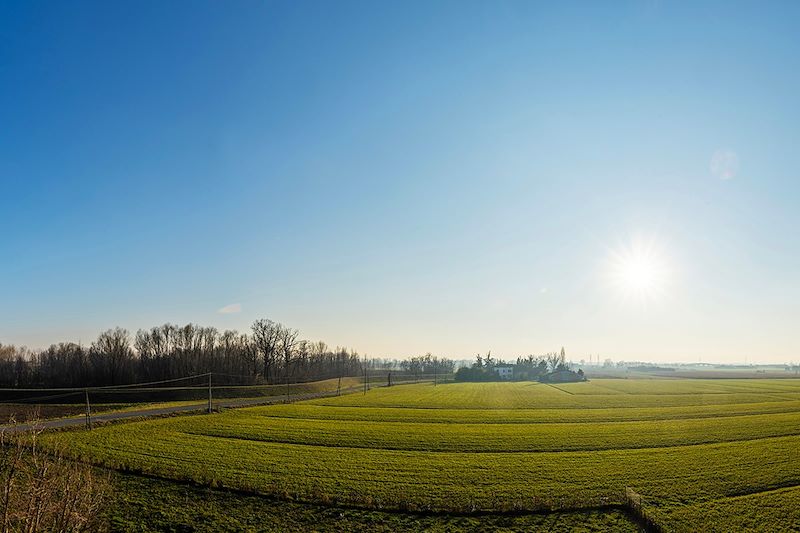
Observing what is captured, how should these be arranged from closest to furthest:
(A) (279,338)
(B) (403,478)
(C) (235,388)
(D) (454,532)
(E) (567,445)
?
(D) (454,532), (B) (403,478), (E) (567,445), (C) (235,388), (A) (279,338)

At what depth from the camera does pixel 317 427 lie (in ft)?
139

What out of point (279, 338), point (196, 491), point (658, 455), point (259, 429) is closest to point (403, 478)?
point (196, 491)

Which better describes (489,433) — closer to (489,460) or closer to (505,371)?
(489,460)

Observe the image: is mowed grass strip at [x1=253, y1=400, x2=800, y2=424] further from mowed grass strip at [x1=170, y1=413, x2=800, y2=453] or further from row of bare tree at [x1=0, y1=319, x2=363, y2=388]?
row of bare tree at [x1=0, y1=319, x2=363, y2=388]

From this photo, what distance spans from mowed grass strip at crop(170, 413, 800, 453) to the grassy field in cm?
16

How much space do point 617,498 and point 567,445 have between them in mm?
12896

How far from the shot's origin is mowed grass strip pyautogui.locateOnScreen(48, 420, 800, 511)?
20961 mm

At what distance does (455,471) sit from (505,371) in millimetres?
168810

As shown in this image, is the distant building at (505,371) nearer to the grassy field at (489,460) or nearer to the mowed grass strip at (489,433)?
the grassy field at (489,460)

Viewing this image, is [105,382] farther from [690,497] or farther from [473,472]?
[690,497]

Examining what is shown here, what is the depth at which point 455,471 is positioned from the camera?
1005 inches

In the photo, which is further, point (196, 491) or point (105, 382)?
point (105, 382)

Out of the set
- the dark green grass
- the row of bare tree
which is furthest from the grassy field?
the row of bare tree

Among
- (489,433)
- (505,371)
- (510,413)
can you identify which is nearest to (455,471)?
(489,433)
